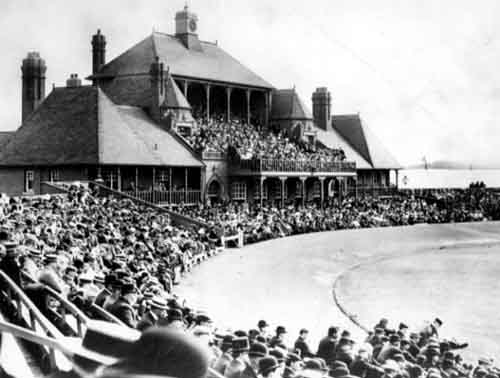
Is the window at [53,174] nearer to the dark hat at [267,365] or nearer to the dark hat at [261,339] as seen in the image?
the dark hat at [261,339]

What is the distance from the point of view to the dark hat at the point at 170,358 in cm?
268

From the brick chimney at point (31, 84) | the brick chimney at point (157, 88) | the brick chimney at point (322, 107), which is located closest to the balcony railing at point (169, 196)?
the brick chimney at point (157, 88)

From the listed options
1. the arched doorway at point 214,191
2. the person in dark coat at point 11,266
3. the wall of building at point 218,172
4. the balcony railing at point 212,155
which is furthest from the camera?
the arched doorway at point 214,191

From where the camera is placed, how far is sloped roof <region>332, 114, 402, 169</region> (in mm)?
63500

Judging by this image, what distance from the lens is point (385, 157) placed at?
64875mm

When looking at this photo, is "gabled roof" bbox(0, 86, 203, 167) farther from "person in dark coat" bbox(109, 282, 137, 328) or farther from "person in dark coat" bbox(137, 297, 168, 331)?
"person in dark coat" bbox(109, 282, 137, 328)

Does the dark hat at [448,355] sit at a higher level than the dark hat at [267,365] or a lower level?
lower

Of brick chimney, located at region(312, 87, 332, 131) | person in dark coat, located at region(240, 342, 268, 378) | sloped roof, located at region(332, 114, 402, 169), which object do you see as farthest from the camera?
brick chimney, located at region(312, 87, 332, 131)

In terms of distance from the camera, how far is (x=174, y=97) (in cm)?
4809

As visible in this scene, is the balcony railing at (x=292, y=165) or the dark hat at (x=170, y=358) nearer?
the dark hat at (x=170, y=358)

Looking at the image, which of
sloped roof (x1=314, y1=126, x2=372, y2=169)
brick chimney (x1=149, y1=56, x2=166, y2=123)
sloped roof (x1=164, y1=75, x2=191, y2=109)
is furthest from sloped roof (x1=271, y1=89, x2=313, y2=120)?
brick chimney (x1=149, y1=56, x2=166, y2=123)

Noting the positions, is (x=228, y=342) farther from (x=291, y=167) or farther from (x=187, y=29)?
(x=187, y=29)

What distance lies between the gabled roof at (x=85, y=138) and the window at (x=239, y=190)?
3853mm

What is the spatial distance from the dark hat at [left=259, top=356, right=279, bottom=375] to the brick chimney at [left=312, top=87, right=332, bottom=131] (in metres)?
56.7
